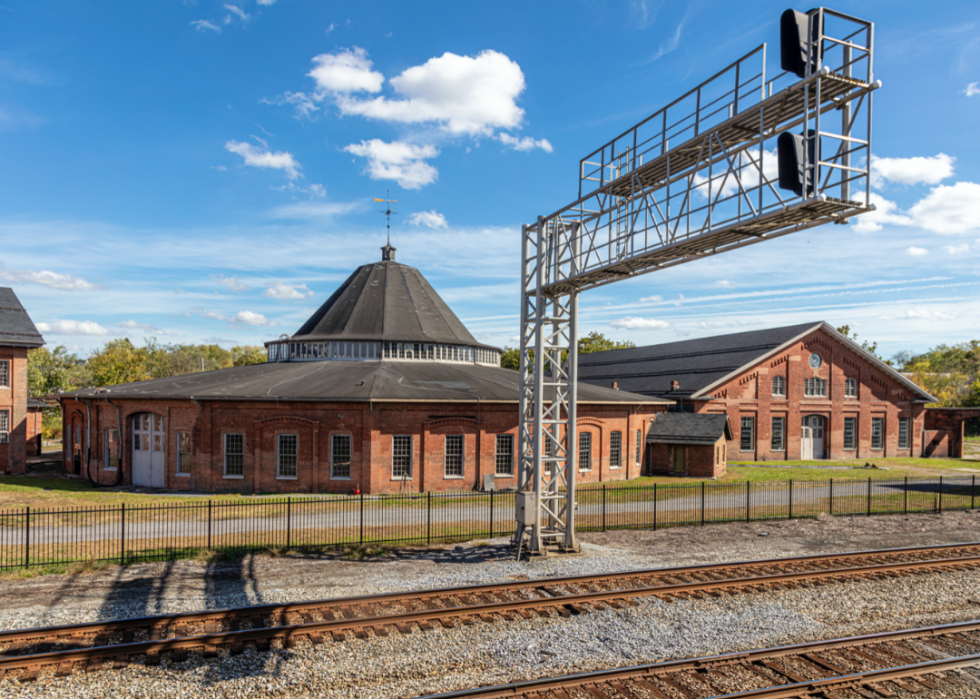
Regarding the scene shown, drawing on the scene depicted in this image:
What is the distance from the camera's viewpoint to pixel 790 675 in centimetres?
995

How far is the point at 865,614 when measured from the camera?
12953 millimetres

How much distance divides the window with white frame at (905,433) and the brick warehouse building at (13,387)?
6043 cm

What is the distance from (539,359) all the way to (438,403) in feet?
40.1

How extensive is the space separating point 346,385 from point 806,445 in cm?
3537

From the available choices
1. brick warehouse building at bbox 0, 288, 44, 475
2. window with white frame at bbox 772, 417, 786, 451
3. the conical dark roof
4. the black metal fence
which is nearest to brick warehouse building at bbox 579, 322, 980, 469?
window with white frame at bbox 772, 417, 786, 451

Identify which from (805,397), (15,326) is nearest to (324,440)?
(15,326)

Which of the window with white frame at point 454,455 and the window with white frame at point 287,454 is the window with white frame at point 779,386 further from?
the window with white frame at point 287,454

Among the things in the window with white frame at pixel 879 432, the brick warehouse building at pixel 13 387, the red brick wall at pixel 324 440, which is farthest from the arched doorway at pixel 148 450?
the window with white frame at pixel 879 432

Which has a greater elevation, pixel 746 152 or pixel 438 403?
pixel 746 152

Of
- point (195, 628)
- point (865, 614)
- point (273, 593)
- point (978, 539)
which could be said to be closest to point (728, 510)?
point (978, 539)

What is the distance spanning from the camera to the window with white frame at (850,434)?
47.5 m

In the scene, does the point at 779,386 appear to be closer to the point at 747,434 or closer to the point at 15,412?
the point at 747,434

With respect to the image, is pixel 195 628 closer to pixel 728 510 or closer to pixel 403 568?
pixel 403 568

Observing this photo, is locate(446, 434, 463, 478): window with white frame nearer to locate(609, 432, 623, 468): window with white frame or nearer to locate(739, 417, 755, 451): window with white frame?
locate(609, 432, 623, 468): window with white frame
